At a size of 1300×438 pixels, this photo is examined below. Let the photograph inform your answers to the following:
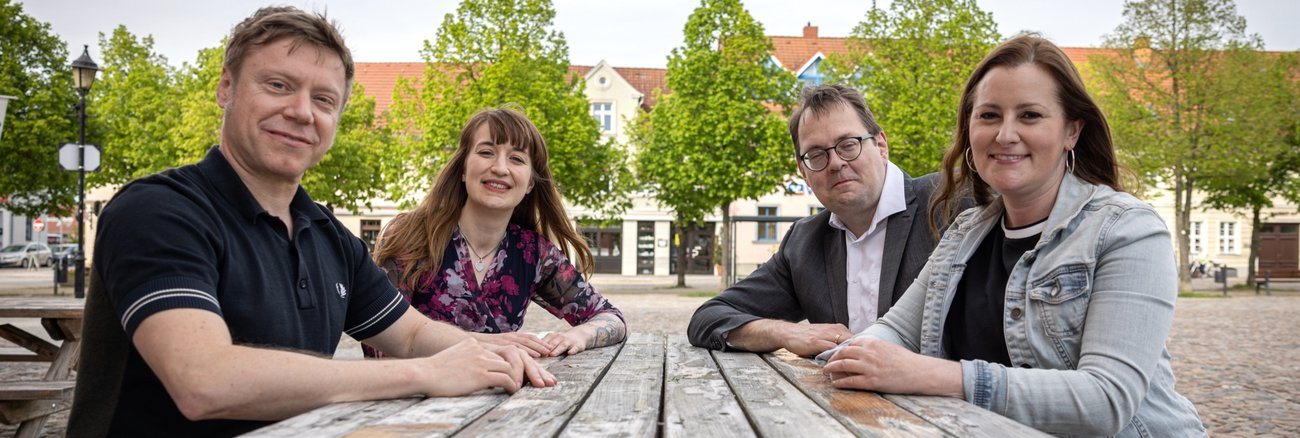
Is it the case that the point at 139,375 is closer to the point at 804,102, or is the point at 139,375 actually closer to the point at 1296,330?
the point at 804,102

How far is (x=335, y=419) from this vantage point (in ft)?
6.13

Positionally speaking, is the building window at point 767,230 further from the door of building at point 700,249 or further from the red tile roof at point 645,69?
the red tile roof at point 645,69

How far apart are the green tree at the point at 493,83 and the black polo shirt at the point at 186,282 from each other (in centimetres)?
2192

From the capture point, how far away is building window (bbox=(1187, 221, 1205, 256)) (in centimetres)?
4491

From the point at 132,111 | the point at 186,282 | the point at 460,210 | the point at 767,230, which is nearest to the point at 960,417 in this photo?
the point at 186,282

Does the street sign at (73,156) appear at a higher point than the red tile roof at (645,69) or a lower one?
lower

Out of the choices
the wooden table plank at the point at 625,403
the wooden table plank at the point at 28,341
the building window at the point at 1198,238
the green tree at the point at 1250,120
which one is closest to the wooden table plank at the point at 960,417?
the wooden table plank at the point at 625,403

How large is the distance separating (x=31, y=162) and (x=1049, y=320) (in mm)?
27818

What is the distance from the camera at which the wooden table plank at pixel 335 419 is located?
169 cm

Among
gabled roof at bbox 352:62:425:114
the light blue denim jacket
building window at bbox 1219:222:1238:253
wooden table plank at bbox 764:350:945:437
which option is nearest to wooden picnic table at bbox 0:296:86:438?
wooden table plank at bbox 764:350:945:437

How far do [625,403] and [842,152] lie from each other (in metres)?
2.04

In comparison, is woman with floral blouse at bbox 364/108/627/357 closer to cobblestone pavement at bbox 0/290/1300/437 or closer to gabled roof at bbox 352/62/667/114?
cobblestone pavement at bbox 0/290/1300/437

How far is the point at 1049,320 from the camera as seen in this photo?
2432 mm

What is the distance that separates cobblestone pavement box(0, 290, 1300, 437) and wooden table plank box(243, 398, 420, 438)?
5014 millimetres
